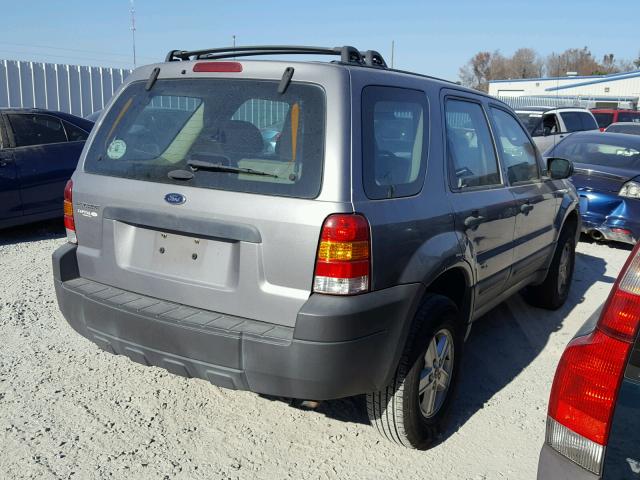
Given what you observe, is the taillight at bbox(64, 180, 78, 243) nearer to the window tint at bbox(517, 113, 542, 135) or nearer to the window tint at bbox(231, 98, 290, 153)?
the window tint at bbox(231, 98, 290, 153)

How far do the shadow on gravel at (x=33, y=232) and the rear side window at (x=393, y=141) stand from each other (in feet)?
19.0

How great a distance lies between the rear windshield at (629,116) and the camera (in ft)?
72.2

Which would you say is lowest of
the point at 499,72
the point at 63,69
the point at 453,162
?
the point at 453,162

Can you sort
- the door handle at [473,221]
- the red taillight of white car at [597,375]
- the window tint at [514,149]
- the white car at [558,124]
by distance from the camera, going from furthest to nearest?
the white car at [558,124] < the window tint at [514,149] < the door handle at [473,221] < the red taillight of white car at [597,375]

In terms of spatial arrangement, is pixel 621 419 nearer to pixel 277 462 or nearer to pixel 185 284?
pixel 277 462

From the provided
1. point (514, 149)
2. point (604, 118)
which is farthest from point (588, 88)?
point (514, 149)

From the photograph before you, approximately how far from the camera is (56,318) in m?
4.75

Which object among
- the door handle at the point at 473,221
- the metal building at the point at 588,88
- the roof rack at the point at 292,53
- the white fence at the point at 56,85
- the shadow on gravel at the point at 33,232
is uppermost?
the metal building at the point at 588,88

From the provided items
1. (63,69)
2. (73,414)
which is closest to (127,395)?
(73,414)

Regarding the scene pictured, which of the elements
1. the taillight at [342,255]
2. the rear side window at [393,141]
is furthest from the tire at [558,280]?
the taillight at [342,255]

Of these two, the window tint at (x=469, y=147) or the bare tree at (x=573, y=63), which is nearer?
the window tint at (x=469, y=147)

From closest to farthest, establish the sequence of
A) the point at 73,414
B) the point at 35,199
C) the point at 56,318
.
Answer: the point at 73,414
the point at 56,318
the point at 35,199

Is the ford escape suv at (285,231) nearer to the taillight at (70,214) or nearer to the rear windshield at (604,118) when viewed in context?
the taillight at (70,214)

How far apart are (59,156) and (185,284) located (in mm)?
5434
